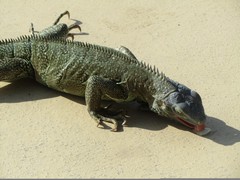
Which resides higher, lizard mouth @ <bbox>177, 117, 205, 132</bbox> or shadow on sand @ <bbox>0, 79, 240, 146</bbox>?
lizard mouth @ <bbox>177, 117, 205, 132</bbox>

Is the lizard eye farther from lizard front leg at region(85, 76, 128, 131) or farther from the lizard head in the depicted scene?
lizard front leg at region(85, 76, 128, 131)

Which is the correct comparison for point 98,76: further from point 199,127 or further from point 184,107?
point 199,127

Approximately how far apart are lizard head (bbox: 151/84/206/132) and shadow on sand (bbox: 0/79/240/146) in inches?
7.5

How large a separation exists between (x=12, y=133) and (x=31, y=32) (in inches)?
71.7

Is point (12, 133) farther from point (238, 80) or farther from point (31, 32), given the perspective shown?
point (238, 80)

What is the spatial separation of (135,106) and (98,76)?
60 cm

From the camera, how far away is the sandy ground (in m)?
4.77

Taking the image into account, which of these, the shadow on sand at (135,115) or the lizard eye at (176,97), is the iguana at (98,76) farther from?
the shadow on sand at (135,115)

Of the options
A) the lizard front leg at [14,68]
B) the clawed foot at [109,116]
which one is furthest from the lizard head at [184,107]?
the lizard front leg at [14,68]

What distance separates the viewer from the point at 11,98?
5582mm

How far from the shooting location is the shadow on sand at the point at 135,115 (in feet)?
16.7

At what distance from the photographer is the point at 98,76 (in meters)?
5.19

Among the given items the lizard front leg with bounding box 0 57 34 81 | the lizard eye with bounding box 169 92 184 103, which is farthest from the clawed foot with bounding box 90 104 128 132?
the lizard front leg with bounding box 0 57 34 81

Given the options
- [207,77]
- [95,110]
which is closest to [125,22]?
[207,77]
